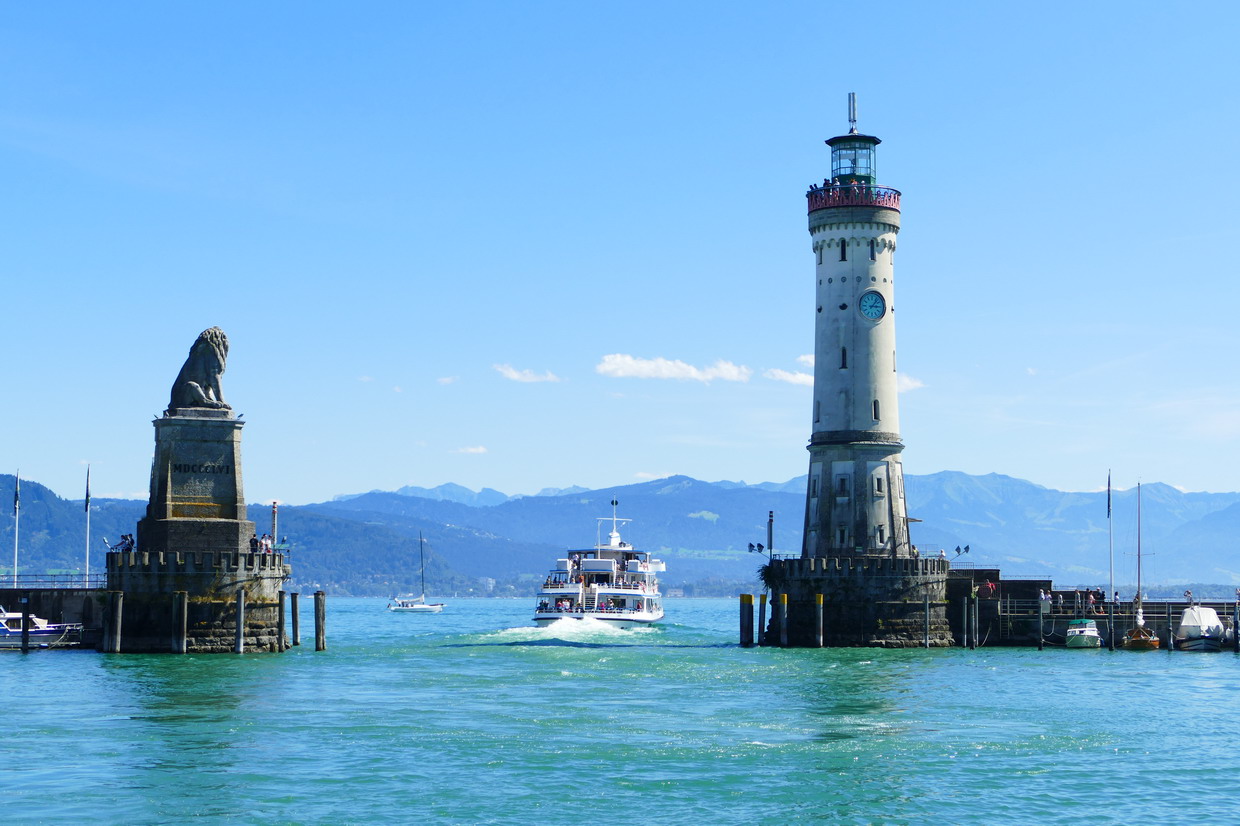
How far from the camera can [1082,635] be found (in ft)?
290

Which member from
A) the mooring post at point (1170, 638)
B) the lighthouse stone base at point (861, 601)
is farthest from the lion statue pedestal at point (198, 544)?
the mooring post at point (1170, 638)

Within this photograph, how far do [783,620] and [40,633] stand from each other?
41.0 metres

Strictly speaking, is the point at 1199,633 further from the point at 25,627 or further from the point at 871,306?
the point at 25,627

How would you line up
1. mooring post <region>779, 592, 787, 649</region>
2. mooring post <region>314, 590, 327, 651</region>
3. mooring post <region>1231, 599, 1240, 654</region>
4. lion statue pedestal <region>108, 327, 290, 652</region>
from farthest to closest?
mooring post <region>1231, 599, 1240, 654</region>, mooring post <region>314, 590, 327, 651</region>, mooring post <region>779, 592, 787, 649</region>, lion statue pedestal <region>108, 327, 290, 652</region>

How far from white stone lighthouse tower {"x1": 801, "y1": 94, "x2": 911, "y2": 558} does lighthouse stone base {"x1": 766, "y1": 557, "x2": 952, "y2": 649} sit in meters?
2.93

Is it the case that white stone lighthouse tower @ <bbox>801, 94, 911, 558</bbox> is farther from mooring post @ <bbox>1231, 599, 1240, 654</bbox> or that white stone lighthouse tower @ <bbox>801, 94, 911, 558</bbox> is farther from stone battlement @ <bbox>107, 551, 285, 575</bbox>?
stone battlement @ <bbox>107, 551, 285, 575</bbox>

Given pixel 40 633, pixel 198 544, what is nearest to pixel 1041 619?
pixel 198 544

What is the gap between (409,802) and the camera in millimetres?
39375

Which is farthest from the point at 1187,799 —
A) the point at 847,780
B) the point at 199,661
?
the point at 199,661

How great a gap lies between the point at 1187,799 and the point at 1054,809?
460 centimetres

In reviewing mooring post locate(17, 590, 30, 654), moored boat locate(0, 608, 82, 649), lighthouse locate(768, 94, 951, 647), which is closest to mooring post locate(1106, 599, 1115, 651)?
lighthouse locate(768, 94, 951, 647)

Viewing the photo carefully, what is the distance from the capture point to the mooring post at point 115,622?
2923 inches

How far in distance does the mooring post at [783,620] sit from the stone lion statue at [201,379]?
32167 millimetres

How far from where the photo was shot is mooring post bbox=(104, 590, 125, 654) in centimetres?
7425
